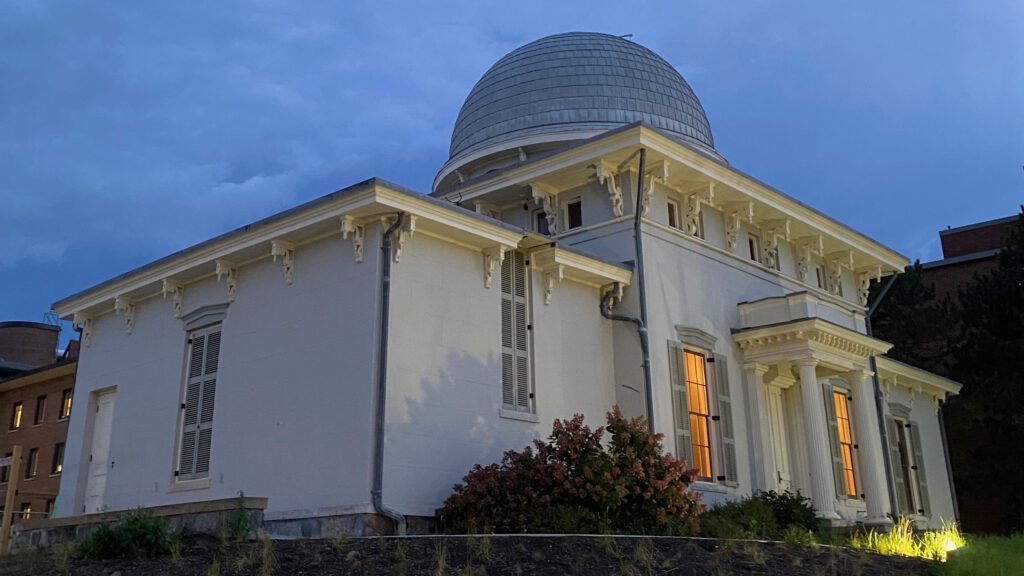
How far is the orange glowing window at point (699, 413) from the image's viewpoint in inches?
773

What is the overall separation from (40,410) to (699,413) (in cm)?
3068

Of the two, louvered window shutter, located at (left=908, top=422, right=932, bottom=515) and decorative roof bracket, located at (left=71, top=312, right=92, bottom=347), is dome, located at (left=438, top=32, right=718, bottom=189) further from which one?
louvered window shutter, located at (left=908, top=422, right=932, bottom=515)

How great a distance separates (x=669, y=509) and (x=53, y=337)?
47.0 m

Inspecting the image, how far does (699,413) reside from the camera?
20031mm

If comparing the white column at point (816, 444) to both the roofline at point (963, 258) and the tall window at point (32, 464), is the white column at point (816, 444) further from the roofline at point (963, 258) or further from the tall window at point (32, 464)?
the tall window at point (32, 464)

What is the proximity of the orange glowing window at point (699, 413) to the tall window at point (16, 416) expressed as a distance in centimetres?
3186

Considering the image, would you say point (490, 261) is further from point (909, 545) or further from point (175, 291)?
point (909, 545)

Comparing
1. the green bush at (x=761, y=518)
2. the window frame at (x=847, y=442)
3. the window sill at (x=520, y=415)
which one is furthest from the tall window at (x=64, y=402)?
the window frame at (x=847, y=442)

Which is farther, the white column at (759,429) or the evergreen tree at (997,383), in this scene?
the evergreen tree at (997,383)

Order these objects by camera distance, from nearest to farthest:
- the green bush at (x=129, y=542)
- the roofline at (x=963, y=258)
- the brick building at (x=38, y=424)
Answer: the green bush at (x=129, y=542), the brick building at (x=38, y=424), the roofline at (x=963, y=258)

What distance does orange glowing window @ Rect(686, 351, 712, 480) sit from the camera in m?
19.6

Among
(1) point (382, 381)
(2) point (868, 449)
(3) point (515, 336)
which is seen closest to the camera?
(1) point (382, 381)

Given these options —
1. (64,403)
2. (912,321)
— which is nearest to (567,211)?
(912,321)

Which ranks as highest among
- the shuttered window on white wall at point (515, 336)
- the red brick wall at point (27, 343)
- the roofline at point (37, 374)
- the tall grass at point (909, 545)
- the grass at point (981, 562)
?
the red brick wall at point (27, 343)
